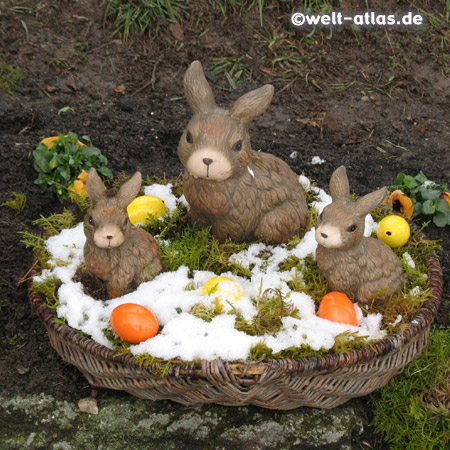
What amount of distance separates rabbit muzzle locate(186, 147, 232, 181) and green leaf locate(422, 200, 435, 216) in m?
1.89

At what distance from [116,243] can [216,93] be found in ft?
9.82

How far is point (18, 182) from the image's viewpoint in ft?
13.6

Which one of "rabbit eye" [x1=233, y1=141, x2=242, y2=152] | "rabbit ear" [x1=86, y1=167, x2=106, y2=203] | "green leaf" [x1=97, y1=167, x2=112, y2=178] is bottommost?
"green leaf" [x1=97, y1=167, x2=112, y2=178]

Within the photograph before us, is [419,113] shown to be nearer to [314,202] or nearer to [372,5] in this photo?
[372,5]

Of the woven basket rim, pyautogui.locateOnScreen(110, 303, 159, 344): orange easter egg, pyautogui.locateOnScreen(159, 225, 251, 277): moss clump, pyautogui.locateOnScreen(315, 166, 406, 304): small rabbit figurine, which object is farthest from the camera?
pyautogui.locateOnScreen(159, 225, 251, 277): moss clump

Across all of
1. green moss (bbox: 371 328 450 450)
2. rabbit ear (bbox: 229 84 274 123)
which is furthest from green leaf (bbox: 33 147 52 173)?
green moss (bbox: 371 328 450 450)

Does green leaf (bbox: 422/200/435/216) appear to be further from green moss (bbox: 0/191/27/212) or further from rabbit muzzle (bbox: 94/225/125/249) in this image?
green moss (bbox: 0/191/27/212)

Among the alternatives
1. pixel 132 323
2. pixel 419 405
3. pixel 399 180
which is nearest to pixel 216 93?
pixel 399 180

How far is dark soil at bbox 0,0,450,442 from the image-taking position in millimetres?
4465

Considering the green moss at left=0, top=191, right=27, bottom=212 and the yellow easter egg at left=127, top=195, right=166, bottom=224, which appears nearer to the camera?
the yellow easter egg at left=127, top=195, right=166, bottom=224

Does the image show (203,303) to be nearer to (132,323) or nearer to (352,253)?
(132,323)

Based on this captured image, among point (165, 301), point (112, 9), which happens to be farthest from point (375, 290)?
point (112, 9)

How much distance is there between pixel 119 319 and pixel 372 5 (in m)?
4.84

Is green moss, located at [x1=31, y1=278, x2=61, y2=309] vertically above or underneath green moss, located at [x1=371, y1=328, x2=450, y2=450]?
above
